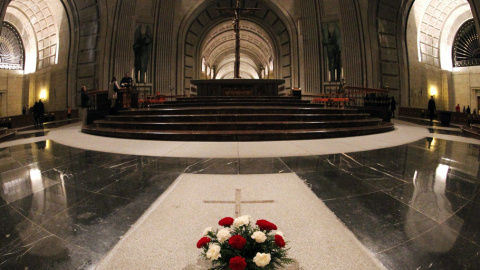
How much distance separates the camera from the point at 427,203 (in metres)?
1.62

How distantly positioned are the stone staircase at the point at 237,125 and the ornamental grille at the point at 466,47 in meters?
19.8

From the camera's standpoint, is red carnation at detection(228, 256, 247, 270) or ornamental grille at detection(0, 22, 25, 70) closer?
red carnation at detection(228, 256, 247, 270)

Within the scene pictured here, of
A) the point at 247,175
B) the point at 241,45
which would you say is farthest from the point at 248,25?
the point at 247,175

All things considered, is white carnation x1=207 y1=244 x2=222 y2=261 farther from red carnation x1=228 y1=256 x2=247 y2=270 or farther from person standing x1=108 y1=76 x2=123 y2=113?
person standing x1=108 y1=76 x2=123 y2=113

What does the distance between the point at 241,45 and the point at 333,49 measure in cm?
1680

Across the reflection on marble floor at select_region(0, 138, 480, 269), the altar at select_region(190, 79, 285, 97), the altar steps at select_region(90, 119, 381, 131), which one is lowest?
the reflection on marble floor at select_region(0, 138, 480, 269)

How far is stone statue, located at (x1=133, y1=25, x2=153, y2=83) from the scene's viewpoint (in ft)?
49.6

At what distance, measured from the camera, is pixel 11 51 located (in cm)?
1981

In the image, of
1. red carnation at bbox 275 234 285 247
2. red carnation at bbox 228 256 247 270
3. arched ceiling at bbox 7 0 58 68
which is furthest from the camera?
arched ceiling at bbox 7 0 58 68

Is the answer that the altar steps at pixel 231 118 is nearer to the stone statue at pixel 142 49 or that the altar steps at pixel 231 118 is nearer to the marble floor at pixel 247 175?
the marble floor at pixel 247 175

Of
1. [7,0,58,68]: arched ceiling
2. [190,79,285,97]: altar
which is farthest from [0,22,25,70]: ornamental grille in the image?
[190,79,285,97]: altar

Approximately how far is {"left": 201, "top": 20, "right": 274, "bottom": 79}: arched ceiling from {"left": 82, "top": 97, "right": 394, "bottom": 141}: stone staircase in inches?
586

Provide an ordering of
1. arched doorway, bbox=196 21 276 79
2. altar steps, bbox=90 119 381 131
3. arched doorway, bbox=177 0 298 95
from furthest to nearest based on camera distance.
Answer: arched doorway, bbox=196 21 276 79
arched doorway, bbox=177 0 298 95
altar steps, bbox=90 119 381 131

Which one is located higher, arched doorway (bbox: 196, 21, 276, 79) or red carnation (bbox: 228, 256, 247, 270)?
arched doorway (bbox: 196, 21, 276, 79)
